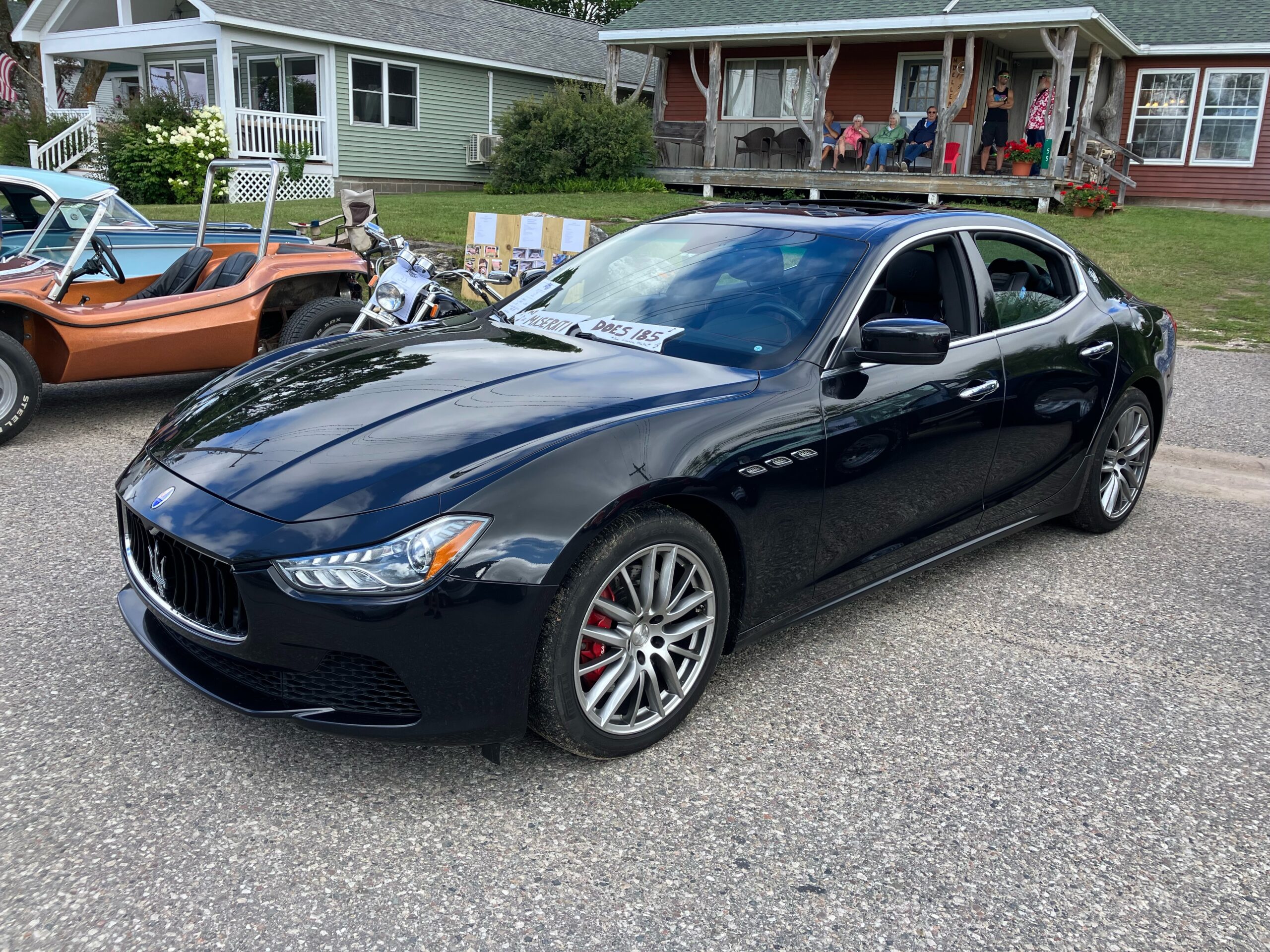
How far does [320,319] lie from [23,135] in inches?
799

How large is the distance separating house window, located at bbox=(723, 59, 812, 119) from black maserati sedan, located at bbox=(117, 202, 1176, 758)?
66.8 feet

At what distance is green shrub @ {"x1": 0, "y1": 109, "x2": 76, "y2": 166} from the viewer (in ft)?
74.5

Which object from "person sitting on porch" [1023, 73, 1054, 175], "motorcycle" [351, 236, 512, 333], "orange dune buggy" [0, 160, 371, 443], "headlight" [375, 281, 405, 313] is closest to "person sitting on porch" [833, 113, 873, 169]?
"person sitting on porch" [1023, 73, 1054, 175]

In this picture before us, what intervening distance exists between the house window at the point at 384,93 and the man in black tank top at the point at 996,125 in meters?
13.2

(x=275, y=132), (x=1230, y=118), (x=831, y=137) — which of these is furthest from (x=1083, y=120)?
(x=275, y=132)

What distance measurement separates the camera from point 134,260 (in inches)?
345

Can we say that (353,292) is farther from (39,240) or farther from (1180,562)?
(1180,562)

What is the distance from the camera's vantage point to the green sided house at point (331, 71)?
22.0m

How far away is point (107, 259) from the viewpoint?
7.55 m

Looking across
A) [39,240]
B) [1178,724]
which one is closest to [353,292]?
[39,240]

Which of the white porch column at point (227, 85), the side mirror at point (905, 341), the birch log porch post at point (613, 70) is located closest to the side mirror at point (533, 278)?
the side mirror at point (905, 341)

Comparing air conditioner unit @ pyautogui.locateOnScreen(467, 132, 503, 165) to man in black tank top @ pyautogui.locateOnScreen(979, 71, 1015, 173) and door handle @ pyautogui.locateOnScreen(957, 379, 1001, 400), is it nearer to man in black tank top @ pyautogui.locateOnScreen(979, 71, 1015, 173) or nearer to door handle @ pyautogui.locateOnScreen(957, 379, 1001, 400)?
man in black tank top @ pyautogui.locateOnScreen(979, 71, 1015, 173)

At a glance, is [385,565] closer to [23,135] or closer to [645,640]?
[645,640]

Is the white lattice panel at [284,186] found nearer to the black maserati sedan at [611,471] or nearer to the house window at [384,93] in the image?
A: the house window at [384,93]
